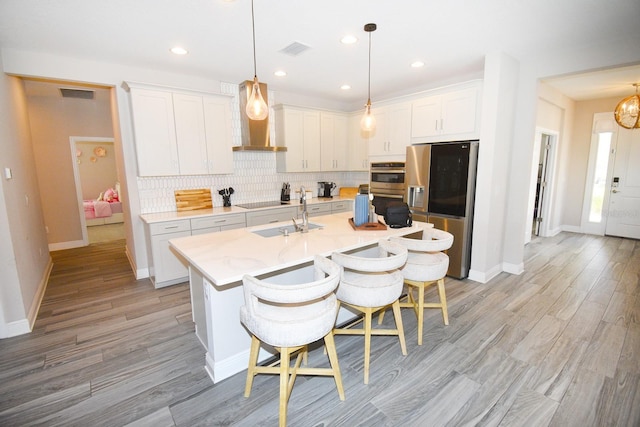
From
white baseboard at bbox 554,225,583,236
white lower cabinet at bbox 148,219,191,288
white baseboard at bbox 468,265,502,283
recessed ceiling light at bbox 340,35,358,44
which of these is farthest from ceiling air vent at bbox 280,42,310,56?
white baseboard at bbox 554,225,583,236

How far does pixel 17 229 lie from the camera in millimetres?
2895

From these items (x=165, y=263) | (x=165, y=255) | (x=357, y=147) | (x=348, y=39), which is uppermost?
(x=348, y=39)

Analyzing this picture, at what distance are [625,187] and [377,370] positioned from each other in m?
6.72

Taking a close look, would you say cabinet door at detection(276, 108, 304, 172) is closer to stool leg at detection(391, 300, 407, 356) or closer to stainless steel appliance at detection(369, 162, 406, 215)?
stainless steel appliance at detection(369, 162, 406, 215)

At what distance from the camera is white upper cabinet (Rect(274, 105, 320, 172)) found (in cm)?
497

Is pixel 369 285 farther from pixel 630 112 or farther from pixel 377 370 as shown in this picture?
pixel 630 112

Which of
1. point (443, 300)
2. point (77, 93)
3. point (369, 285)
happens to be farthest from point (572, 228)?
point (77, 93)

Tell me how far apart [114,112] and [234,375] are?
379 cm

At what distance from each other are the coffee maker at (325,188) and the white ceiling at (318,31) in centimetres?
219

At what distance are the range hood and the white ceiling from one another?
0.54 m

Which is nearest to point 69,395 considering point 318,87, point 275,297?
point 275,297

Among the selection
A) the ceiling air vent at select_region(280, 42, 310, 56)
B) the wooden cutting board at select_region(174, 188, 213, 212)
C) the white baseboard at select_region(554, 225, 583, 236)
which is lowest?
the white baseboard at select_region(554, 225, 583, 236)

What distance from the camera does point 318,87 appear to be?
484 cm

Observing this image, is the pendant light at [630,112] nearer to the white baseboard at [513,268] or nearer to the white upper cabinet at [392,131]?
the white baseboard at [513,268]
